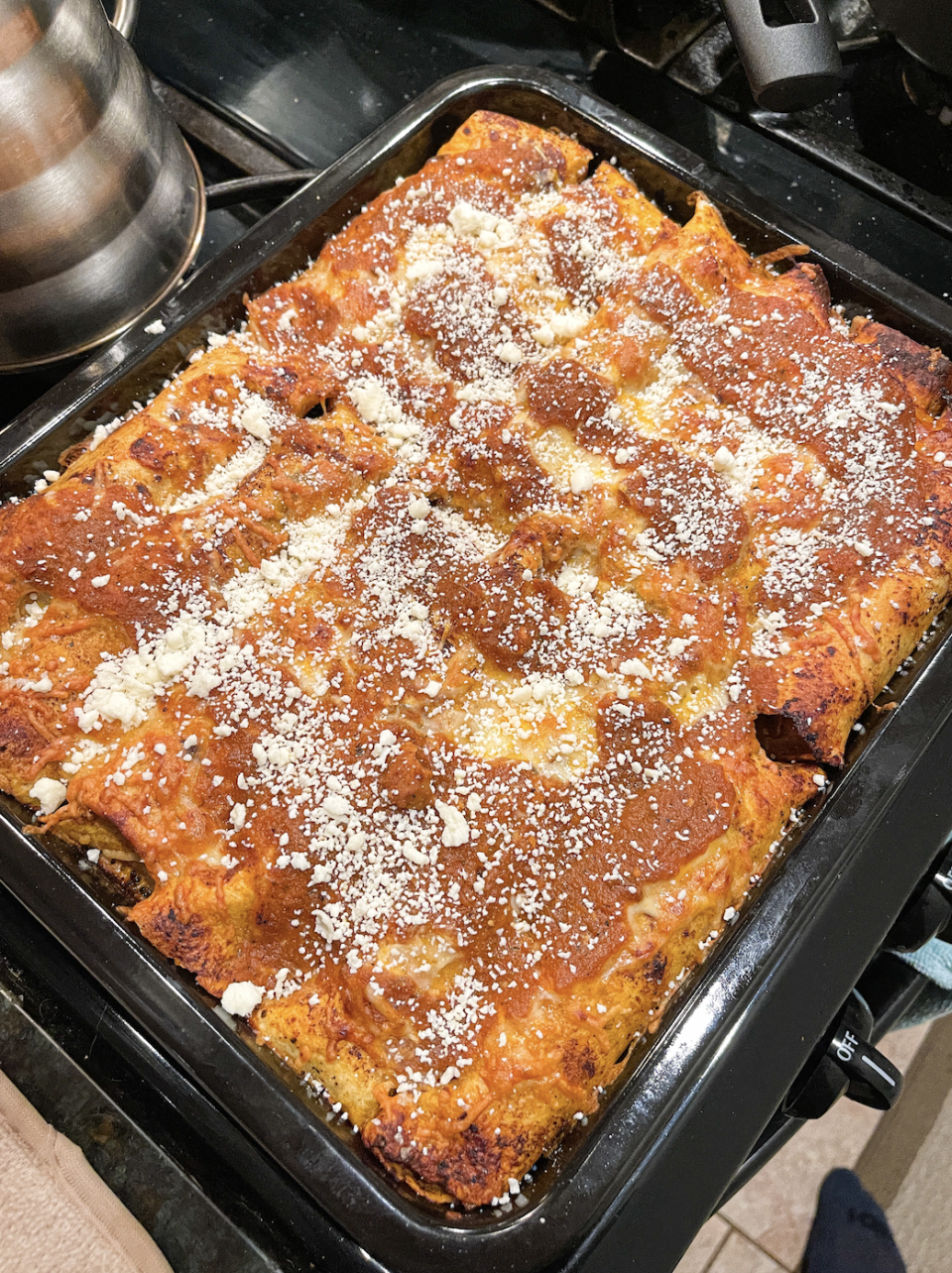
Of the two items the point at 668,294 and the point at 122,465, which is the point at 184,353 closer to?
the point at 122,465

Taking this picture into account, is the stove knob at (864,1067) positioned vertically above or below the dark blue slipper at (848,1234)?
above

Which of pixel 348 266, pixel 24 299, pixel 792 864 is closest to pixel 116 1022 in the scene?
pixel 792 864

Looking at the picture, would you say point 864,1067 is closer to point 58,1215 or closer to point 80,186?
point 58,1215

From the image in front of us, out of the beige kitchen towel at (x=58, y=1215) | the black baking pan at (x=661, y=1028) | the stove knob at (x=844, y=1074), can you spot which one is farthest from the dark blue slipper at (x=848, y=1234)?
the beige kitchen towel at (x=58, y=1215)

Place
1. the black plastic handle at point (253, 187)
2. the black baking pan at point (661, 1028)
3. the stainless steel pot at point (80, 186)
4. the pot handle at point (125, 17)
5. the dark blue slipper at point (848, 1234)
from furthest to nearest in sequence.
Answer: the dark blue slipper at point (848, 1234)
the black plastic handle at point (253, 187)
the pot handle at point (125, 17)
the stainless steel pot at point (80, 186)
the black baking pan at point (661, 1028)

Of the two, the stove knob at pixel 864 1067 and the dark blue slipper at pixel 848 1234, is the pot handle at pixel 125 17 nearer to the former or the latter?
the stove knob at pixel 864 1067

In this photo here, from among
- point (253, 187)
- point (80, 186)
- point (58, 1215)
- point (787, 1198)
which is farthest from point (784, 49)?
point (787, 1198)

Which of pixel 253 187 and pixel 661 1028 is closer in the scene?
pixel 661 1028
